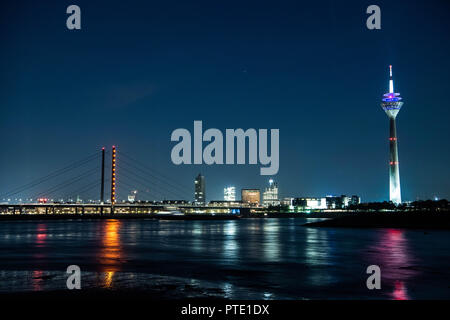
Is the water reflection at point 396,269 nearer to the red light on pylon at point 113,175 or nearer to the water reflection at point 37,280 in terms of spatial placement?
the water reflection at point 37,280

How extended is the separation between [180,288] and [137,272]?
429cm

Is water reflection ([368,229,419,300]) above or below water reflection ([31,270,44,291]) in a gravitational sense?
below

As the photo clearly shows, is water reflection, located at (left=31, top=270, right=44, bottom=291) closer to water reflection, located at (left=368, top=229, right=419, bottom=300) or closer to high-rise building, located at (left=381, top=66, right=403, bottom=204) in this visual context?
water reflection, located at (left=368, top=229, right=419, bottom=300)

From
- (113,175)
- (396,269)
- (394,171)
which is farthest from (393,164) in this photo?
(396,269)

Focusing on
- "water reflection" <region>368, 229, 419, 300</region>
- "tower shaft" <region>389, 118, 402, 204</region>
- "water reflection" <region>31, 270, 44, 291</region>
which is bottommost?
"water reflection" <region>368, 229, 419, 300</region>

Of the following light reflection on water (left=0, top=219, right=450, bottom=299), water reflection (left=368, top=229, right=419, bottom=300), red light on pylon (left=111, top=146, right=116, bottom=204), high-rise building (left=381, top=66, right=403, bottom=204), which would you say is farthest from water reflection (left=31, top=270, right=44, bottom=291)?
high-rise building (left=381, top=66, right=403, bottom=204)

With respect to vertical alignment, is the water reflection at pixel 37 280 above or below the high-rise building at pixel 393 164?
below

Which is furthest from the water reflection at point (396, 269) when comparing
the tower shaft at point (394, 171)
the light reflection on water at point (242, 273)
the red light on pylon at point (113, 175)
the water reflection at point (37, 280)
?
the tower shaft at point (394, 171)

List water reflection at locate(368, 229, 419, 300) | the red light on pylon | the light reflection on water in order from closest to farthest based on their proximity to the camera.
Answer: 1. the light reflection on water
2. water reflection at locate(368, 229, 419, 300)
3. the red light on pylon

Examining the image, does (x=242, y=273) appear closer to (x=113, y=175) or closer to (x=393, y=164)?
(x=113, y=175)

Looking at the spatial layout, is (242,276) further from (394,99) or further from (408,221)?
(394,99)
